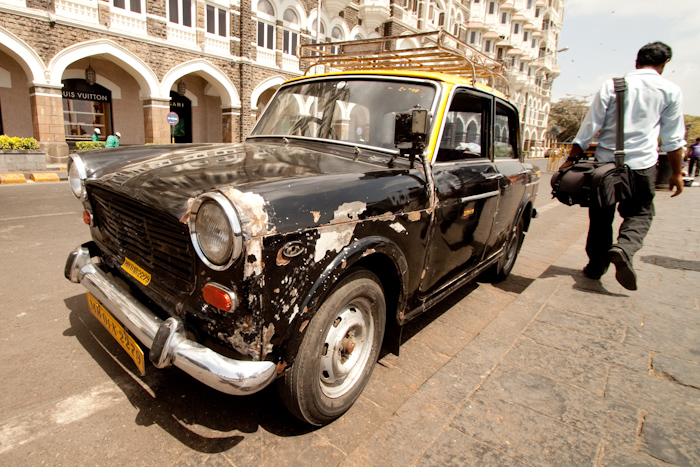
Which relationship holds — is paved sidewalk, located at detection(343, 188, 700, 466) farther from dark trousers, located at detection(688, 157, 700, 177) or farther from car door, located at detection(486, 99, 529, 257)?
dark trousers, located at detection(688, 157, 700, 177)

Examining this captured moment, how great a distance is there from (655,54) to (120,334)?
188 inches

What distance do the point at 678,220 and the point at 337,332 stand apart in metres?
9.42

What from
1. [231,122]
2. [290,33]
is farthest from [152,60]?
[290,33]

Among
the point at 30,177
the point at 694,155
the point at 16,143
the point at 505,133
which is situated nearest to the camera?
the point at 505,133

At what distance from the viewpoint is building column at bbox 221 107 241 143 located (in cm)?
2094

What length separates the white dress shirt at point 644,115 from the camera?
3.62m

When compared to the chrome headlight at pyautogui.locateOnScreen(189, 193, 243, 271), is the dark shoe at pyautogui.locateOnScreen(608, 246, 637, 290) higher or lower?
lower

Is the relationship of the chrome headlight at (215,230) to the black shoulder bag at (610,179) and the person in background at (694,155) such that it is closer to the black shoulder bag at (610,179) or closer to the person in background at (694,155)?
the black shoulder bag at (610,179)

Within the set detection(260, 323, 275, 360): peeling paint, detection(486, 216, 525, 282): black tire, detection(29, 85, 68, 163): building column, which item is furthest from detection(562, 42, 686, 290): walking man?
detection(29, 85, 68, 163): building column

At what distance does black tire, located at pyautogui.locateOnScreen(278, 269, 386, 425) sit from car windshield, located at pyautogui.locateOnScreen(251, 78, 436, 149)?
3.56ft

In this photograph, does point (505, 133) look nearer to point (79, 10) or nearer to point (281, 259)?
point (281, 259)

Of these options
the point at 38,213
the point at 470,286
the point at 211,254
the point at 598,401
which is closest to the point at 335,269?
the point at 211,254

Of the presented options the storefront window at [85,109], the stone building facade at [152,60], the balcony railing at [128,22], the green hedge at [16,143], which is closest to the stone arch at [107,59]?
the stone building facade at [152,60]

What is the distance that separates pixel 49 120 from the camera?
15.0m
